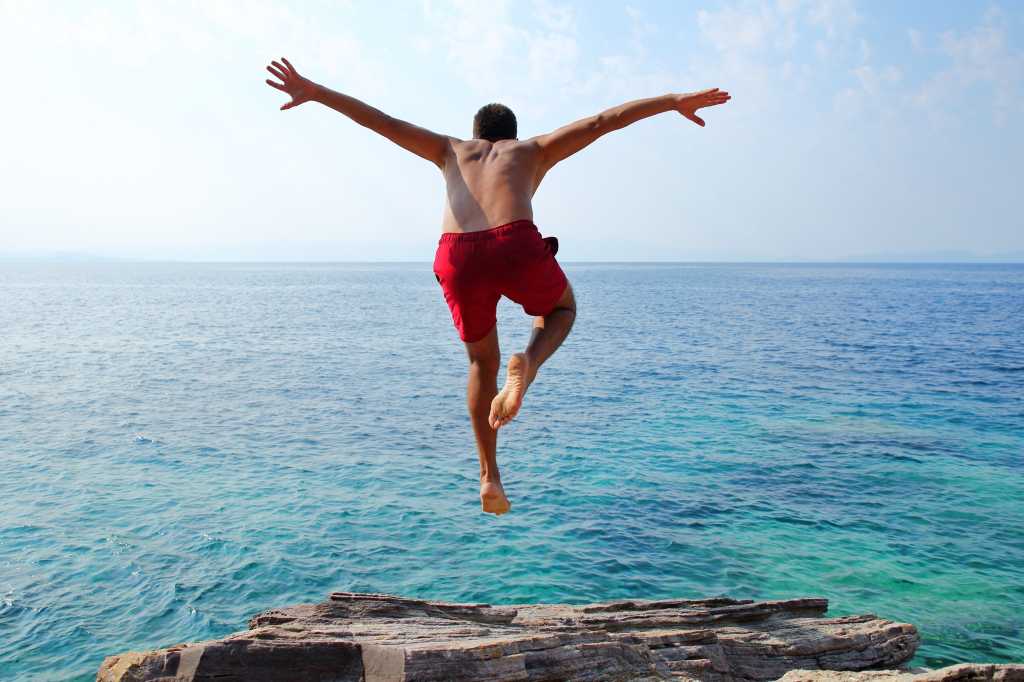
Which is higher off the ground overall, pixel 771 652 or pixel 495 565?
pixel 771 652

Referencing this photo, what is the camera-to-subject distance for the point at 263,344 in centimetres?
5744

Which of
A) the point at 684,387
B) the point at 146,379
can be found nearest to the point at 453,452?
the point at 684,387

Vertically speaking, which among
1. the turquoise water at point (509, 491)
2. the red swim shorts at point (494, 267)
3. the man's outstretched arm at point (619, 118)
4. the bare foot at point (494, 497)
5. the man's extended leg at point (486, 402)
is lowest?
the turquoise water at point (509, 491)

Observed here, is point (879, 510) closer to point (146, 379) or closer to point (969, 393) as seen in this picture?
point (969, 393)

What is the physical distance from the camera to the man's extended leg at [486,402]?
6199 millimetres

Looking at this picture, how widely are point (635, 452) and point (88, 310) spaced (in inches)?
3337

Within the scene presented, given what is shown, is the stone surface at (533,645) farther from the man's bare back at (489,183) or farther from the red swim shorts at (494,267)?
the man's bare back at (489,183)

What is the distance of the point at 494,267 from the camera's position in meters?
Result: 5.59

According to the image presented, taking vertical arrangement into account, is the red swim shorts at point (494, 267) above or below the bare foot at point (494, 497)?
above

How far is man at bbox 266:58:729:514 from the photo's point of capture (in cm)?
561

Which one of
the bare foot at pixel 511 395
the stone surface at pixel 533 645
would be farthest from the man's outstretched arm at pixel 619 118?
the stone surface at pixel 533 645

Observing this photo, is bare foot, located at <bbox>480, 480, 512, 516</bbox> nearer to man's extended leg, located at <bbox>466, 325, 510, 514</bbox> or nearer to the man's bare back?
man's extended leg, located at <bbox>466, 325, 510, 514</bbox>

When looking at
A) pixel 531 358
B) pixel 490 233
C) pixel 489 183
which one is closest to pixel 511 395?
pixel 531 358

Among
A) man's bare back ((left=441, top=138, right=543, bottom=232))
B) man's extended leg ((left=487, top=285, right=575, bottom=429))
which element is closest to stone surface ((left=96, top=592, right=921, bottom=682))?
man's extended leg ((left=487, top=285, right=575, bottom=429))
